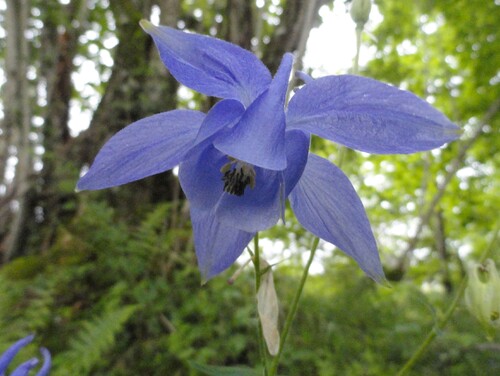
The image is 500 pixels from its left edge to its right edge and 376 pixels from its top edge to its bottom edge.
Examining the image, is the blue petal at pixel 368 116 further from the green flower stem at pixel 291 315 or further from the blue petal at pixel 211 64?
the green flower stem at pixel 291 315

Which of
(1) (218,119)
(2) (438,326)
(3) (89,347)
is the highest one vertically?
(1) (218,119)

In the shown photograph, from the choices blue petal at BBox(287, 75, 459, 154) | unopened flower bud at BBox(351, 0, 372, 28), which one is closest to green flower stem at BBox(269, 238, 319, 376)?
blue petal at BBox(287, 75, 459, 154)

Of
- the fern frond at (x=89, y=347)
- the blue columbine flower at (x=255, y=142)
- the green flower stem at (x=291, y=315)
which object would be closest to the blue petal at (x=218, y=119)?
the blue columbine flower at (x=255, y=142)

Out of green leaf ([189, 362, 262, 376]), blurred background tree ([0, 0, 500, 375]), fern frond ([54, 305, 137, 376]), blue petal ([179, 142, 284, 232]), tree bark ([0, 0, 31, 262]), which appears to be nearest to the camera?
blue petal ([179, 142, 284, 232])

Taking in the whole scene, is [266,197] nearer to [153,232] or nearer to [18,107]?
[153,232]

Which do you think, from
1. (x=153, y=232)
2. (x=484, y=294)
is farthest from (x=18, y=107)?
(x=484, y=294)

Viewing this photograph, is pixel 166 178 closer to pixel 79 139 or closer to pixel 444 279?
pixel 79 139

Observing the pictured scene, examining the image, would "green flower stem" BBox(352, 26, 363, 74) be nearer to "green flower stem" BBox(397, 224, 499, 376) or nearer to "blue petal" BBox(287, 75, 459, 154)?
"blue petal" BBox(287, 75, 459, 154)
